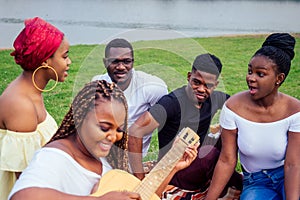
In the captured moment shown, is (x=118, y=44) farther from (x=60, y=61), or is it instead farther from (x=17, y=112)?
(x=17, y=112)

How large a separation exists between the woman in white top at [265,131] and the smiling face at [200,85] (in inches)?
11.9

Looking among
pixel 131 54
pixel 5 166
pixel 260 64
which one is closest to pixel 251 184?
pixel 260 64

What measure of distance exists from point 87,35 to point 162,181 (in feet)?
38.7

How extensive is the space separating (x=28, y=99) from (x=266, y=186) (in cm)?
161

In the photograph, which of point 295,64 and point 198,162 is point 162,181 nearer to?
Answer: point 198,162

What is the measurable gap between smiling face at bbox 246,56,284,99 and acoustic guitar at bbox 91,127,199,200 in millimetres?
629

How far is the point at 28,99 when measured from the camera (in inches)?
101

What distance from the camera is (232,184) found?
3.48 metres

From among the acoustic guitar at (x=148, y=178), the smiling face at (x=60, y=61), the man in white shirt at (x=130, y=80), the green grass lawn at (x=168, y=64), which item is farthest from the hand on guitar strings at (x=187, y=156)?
the man in white shirt at (x=130, y=80)

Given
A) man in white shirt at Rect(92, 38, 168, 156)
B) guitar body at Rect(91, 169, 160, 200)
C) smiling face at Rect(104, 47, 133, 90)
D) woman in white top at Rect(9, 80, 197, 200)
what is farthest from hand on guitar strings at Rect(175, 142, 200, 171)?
smiling face at Rect(104, 47, 133, 90)

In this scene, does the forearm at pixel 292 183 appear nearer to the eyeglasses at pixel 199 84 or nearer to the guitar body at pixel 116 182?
the eyeglasses at pixel 199 84

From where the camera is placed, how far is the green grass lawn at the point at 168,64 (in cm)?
355

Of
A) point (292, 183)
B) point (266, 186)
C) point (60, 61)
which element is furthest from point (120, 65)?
point (292, 183)

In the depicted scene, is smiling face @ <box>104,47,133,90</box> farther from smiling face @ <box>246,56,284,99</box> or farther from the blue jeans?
the blue jeans
